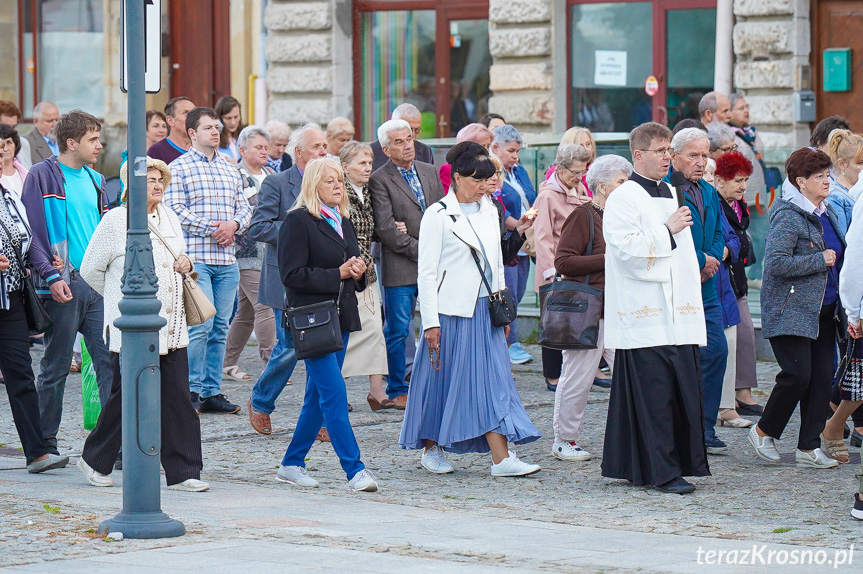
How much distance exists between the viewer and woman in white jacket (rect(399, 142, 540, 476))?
843 cm

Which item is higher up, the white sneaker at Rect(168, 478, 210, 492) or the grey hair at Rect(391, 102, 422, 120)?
the grey hair at Rect(391, 102, 422, 120)

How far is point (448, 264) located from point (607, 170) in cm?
113

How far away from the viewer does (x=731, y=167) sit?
9.91 m

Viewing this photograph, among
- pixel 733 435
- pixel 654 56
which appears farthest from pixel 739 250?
pixel 654 56

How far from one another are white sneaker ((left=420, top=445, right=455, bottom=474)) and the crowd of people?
0.6 inches

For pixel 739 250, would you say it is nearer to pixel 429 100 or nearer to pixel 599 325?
pixel 599 325

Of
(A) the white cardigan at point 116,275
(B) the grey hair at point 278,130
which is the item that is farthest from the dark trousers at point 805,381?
(B) the grey hair at point 278,130

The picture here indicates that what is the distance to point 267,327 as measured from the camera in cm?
1181

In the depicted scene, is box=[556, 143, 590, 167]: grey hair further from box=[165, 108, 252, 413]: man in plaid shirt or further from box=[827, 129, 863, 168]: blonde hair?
box=[165, 108, 252, 413]: man in plaid shirt

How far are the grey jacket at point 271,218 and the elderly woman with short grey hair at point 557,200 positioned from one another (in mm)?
1685

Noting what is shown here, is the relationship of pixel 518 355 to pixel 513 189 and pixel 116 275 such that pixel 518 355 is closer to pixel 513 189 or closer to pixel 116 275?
pixel 513 189

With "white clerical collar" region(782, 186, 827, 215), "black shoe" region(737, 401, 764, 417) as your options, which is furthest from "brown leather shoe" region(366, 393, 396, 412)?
"white clerical collar" region(782, 186, 827, 215)

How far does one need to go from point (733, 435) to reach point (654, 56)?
28.2 feet

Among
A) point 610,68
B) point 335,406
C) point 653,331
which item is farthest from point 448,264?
point 610,68
